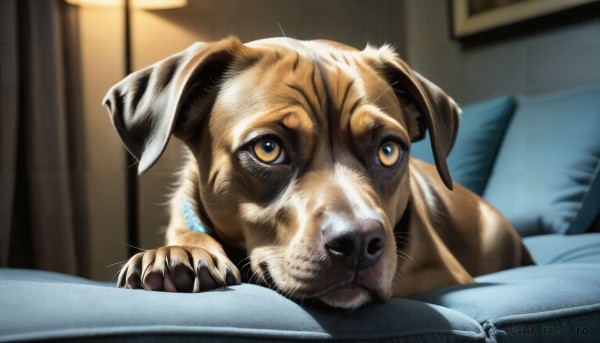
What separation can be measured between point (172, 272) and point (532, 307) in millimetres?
860

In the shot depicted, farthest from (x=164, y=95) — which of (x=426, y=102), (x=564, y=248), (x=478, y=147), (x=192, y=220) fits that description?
(x=478, y=147)

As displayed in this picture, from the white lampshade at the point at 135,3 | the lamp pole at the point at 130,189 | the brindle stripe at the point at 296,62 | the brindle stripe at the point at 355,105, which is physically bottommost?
the lamp pole at the point at 130,189

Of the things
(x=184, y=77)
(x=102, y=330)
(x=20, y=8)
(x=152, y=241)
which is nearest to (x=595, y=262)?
(x=184, y=77)

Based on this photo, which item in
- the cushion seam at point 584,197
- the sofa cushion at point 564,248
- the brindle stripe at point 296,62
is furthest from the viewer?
the cushion seam at point 584,197

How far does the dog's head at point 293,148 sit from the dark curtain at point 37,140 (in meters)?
2.30

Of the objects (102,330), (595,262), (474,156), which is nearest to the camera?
(102,330)

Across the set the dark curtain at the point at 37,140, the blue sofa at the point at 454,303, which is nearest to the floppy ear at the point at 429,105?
the blue sofa at the point at 454,303

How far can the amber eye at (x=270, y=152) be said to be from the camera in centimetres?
145

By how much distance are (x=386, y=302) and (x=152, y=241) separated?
8.87 feet

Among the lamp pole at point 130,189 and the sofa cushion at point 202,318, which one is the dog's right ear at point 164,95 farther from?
the lamp pole at point 130,189

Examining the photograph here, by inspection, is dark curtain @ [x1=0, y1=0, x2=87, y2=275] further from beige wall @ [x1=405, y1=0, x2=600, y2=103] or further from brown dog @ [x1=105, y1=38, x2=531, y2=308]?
beige wall @ [x1=405, y1=0, x2=600, y2=103]

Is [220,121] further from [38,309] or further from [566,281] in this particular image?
[566,281]

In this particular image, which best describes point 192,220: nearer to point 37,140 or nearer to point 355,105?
point 355,105

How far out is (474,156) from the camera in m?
2.97
